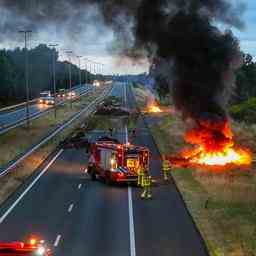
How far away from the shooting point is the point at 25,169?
5256 cm

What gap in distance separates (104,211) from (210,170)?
1485cm

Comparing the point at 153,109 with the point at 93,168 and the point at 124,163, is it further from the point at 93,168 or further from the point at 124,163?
the point at 124,163

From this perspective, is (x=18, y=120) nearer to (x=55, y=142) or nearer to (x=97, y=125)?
(x=97, y=125)

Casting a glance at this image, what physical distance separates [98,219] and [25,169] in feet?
66.1

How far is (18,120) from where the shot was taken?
106750 millimetres

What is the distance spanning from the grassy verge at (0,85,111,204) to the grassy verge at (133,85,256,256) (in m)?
9.84

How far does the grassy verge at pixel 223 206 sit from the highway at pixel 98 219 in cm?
63

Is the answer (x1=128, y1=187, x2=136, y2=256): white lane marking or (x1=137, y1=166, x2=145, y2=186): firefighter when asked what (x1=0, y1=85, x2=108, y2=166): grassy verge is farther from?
(x1=128, y1=187, x2=136, y2=256): white lane marking

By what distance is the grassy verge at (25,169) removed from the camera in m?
42.8

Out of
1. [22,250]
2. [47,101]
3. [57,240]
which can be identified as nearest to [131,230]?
[57,240]

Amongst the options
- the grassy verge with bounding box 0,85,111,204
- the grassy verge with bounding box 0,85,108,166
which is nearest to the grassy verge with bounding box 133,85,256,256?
the grassy verge with bounding box 0,85,111,204

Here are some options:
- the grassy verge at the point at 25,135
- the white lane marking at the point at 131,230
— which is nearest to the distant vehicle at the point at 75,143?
the grassy verge at the point at 25,135

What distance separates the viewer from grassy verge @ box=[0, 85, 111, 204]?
42.8 m

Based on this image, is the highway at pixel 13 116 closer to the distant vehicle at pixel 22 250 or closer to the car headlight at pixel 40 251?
the distant vehicle at pixel 22 250
